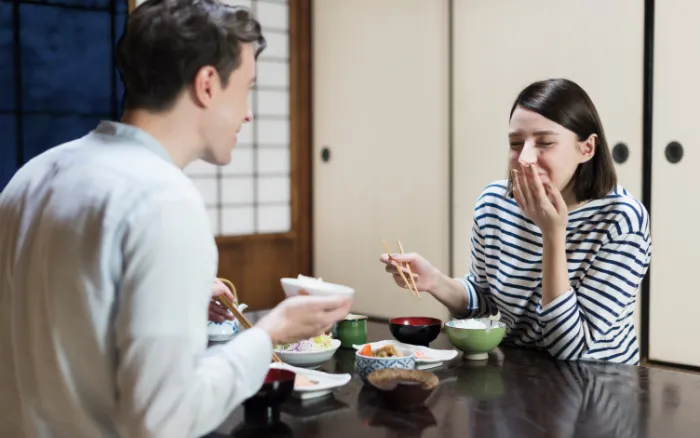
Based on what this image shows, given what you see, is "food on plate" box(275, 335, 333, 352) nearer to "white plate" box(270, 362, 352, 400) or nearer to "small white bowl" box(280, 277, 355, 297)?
"white plate" box(270, 362, 352, 400)

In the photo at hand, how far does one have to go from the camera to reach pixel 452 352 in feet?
6.14

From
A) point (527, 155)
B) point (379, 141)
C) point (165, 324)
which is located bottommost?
point (165, 324)

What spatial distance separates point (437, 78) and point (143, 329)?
3.36 metres

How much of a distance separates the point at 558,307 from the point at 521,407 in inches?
20.1

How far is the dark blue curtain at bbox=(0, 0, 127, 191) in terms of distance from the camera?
389 centimetres

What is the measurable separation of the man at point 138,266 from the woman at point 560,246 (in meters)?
0.81

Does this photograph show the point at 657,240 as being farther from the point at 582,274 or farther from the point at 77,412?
the point at 77,412

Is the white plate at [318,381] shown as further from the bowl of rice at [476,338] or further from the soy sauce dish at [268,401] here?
the bowl of rice at [476,338]

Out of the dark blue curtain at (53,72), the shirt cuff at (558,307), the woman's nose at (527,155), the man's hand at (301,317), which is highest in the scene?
the dark blue curtain at (53,72)

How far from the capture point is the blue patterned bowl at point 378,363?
165cm

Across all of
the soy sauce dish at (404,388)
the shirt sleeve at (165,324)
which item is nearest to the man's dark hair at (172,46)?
the shirt sleeve at (165,324)

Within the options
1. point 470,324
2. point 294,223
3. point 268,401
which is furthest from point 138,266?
point 294,223

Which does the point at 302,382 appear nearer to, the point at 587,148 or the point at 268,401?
the point at 268,401

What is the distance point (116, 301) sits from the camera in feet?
3.76
